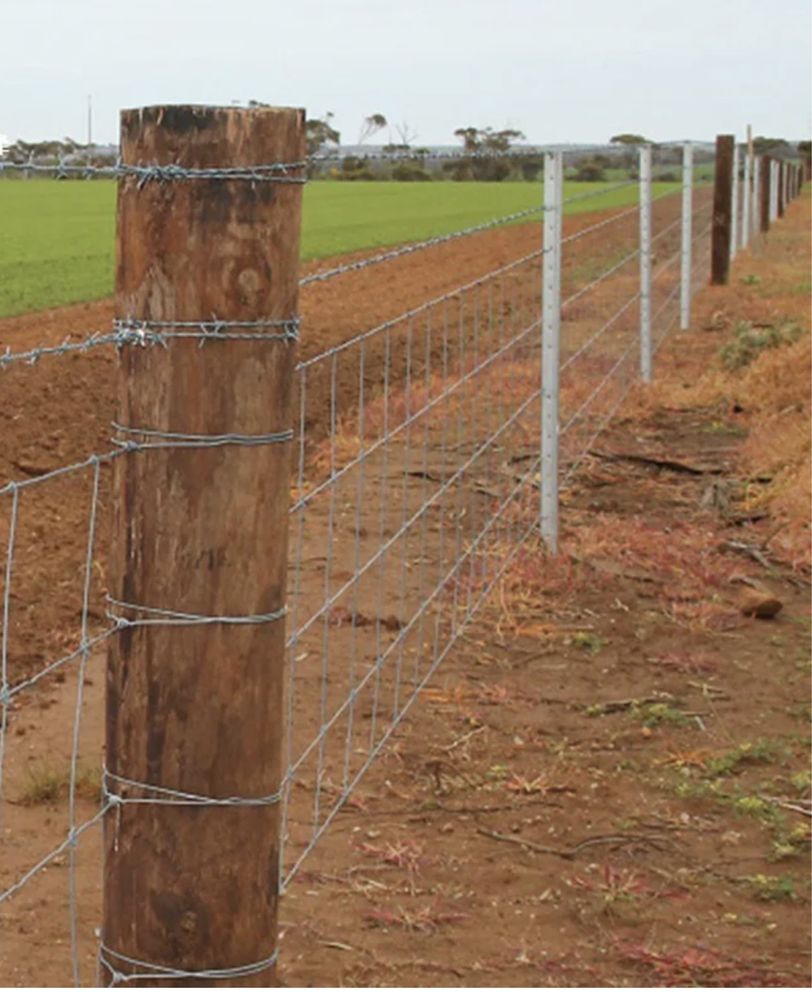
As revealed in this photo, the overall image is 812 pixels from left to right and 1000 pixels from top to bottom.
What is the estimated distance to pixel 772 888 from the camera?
18.6 feet

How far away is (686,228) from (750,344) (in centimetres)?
293

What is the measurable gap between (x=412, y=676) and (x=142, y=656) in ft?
12.7

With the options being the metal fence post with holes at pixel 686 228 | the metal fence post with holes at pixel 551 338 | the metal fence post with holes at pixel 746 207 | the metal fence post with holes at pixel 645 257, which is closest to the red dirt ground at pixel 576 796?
the metal fence post with holes at pixel 551 338

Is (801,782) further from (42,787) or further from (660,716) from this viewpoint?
(42,787)

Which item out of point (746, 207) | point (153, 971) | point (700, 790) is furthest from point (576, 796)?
point (746, 207)

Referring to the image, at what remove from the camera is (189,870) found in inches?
148

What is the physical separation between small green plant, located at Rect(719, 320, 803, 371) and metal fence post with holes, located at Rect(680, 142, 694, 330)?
73.0 inches

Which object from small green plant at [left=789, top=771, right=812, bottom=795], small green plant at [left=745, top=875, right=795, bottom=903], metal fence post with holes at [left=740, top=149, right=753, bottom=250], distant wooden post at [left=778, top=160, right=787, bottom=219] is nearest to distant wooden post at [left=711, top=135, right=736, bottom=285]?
metal fence post with holes at [left=740, top=149, right=753, bottom=250]

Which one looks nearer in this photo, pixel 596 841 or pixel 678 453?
pixel 596 841

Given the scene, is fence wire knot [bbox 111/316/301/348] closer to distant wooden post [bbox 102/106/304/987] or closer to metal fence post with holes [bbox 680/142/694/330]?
distant wooden post [bbox 102/106/304/987]

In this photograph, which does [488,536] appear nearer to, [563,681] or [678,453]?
[563,681]

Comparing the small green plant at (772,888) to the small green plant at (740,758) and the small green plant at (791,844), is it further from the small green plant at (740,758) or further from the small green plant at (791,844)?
the small green plant at (740,758)

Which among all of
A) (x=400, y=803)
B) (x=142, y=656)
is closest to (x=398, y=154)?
(x=400, y=803)

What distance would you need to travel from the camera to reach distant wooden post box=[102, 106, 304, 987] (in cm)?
351
